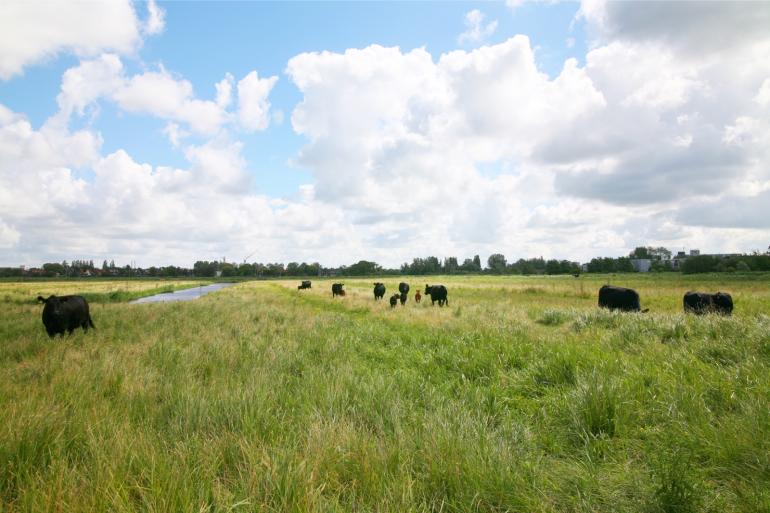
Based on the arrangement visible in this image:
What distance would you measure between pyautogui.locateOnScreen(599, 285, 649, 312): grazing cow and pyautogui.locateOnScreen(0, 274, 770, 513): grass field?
11.5m

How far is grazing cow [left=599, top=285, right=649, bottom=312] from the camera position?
19.1 meters

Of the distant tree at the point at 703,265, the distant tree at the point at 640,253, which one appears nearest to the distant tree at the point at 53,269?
the distant tree at the point at 703,265

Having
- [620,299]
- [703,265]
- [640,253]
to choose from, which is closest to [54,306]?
[620,299]

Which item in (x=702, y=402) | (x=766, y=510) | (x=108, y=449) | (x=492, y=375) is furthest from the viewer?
(x=492, y=375)

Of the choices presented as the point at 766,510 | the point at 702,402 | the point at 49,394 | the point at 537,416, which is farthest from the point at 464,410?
the point at 49,394

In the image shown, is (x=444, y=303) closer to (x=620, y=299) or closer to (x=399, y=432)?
(x=620, y=299)

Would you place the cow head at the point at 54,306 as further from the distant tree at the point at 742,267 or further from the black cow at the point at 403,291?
the distant tree at the point at 742,267

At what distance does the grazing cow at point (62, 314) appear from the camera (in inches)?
485

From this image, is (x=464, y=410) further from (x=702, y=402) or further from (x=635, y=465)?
(x=702, y=402)

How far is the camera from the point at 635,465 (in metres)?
3.69

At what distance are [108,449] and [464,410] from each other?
3.84 metres

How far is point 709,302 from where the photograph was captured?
17.7m

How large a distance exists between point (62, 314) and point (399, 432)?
45.8 feet

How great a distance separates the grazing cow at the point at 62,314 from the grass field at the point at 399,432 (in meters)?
4.45
